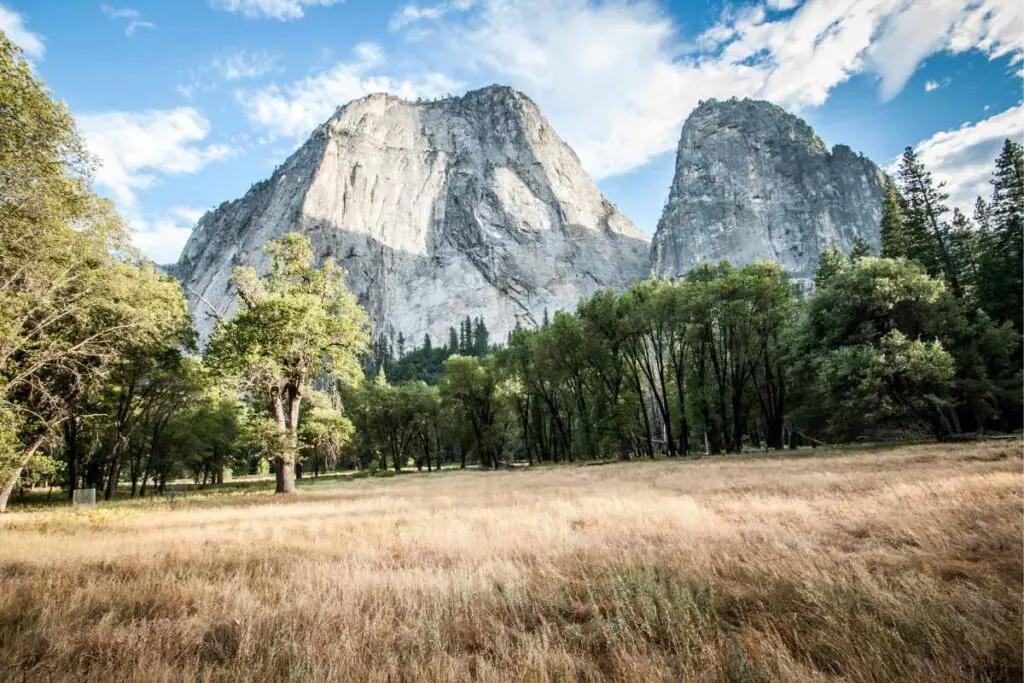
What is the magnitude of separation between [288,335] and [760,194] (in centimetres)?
18671

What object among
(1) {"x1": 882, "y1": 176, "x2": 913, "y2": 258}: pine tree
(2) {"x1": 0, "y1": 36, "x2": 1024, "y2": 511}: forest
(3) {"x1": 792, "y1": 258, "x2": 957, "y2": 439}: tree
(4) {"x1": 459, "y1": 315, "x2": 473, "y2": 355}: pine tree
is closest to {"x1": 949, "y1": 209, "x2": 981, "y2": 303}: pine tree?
(2) {"x1": 0, "y1": 36, "x2": 1024, "y2": 511}: forest

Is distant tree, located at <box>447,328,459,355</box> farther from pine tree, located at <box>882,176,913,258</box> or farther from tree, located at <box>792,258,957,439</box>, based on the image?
tree, located at <box>792,258,957,439</box>

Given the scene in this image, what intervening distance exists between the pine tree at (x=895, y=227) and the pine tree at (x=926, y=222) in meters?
0.65

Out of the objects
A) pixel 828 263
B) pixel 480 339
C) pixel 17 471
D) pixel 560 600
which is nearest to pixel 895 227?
pixel 828 263

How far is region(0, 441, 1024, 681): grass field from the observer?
3.08 m

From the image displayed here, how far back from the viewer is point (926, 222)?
139 ft

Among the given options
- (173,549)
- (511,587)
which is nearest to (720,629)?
(511,587)

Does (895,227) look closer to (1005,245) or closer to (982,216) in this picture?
(982,216)

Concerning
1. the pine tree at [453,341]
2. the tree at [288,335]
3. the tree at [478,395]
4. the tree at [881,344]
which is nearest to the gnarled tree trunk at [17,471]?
the tree at [288,335]

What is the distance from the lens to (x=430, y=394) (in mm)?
69312

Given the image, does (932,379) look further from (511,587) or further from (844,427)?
(511,587)

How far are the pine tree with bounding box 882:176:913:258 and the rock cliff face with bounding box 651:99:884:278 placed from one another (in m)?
114

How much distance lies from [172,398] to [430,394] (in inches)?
1559

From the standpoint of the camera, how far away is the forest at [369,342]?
48.0ft
